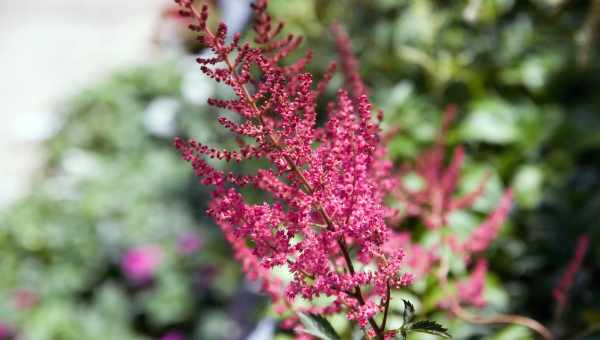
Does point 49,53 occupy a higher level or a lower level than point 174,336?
higher

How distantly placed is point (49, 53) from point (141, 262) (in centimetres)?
599

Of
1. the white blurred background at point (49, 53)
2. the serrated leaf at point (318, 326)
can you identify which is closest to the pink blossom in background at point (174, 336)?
the serrated leaf at point (318, 326)

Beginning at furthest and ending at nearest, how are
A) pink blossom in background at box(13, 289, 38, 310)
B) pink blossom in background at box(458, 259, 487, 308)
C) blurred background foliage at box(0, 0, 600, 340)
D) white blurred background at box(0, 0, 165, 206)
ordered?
white blurred background at box(0, 0, 165, 206) < pink blossom in background at box(13, 289, 38, 310) < blurred background foliage at box(0, 0, 600, 340) < pink blossom in background at box(458, 259, 487, 308)

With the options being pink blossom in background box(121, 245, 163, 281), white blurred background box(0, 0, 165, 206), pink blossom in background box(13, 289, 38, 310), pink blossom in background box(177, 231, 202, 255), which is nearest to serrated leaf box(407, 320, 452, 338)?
pink blossom in background box(177, 231, 202, 255)

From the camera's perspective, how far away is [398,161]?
2455 millimetres

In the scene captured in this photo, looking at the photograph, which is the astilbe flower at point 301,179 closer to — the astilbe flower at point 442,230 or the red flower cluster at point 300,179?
the red flower cluster at point 300,179

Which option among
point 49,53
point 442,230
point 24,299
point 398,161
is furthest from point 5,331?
point 49,53

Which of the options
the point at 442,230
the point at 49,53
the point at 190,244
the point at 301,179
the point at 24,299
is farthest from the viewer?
the point at 49,53

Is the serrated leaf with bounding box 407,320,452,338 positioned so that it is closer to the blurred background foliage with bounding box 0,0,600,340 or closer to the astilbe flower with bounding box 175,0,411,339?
the astilbe flower with bounding box 175,0,411,339

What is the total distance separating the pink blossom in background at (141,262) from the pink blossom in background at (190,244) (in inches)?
6.4

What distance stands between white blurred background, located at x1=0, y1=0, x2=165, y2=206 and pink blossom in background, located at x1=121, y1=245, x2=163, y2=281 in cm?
307

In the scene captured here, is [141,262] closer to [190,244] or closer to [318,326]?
[190,244]

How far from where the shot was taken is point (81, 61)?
27.6ft

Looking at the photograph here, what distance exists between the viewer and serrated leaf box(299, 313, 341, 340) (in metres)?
0.95
